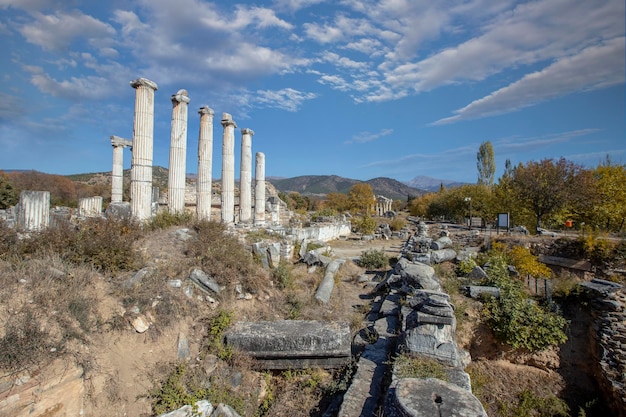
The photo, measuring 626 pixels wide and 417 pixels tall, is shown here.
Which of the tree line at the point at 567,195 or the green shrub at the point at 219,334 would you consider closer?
the green shrub at the point at 219,334

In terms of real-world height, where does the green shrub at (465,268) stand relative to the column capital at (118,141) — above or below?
below

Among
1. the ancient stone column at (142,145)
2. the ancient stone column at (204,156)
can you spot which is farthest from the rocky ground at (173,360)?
the ancient stone column at (204,156)

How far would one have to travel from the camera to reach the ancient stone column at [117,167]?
19203 millimetres

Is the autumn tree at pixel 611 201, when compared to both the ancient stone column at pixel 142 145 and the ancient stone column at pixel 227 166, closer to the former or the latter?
the ancient stone column at pixel 227 166

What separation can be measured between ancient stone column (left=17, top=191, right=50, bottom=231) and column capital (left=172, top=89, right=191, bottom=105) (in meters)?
5.58

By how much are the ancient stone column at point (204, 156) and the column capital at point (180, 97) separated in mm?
1183

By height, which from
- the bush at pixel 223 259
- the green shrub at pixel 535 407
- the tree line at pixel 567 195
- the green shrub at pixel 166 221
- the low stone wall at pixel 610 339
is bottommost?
the green shrub at pixel 535 407

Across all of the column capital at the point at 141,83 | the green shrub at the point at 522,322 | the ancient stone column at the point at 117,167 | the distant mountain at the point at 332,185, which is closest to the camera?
the green shrub at the point at 522,322

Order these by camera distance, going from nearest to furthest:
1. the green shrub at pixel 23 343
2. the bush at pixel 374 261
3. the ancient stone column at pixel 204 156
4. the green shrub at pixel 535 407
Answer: the green shrub at pixel 23 343
the green shrub at pixel 535 407
the bush at pixel 374 261
the ancient stone column at pixel 204 156

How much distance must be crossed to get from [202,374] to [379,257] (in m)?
9.44

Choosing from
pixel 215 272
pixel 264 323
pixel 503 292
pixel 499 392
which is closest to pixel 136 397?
pixel 264 323

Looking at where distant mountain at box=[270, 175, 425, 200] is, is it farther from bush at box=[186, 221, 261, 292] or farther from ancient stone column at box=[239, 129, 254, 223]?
bush at box=[186, 221, 261, 292]

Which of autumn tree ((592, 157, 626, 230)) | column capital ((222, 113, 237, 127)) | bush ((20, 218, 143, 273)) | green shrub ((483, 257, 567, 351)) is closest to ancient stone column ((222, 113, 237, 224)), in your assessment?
column capital ((222, 113, 237, 127))

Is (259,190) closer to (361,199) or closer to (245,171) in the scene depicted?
(245,171)
